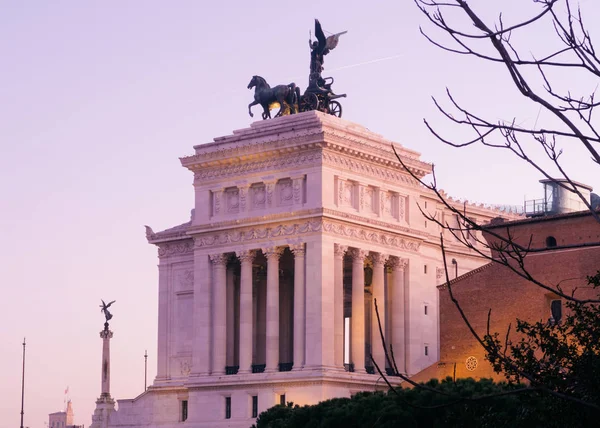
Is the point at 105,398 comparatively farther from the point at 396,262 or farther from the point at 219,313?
the point at 396,262

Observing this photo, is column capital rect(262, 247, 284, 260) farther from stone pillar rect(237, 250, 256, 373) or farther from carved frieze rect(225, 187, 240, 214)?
carved frieze rect(225, 187, 240, 214)

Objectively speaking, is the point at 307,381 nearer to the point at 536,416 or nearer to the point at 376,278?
the point at 376,278

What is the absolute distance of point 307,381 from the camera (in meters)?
74.4

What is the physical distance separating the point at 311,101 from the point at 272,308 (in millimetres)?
13247

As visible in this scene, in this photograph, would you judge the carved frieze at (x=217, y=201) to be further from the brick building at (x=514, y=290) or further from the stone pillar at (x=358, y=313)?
the brick building at (x=514, y=290)

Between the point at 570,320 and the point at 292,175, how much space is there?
181 feet

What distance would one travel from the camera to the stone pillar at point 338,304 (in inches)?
2990

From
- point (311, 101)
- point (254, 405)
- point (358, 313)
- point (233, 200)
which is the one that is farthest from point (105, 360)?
point (311, 101)

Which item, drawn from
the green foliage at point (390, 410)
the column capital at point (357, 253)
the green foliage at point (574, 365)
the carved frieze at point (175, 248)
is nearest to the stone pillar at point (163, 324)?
the carved frieze at point (175, 248)

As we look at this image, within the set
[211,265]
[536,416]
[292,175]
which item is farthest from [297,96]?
[536,416]

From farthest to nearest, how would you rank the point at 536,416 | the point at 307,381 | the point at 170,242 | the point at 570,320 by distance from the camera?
the point at 170,242 → the point at 307,381 → the point at 536,416 → the point at 570,320

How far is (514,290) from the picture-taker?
70.9 m

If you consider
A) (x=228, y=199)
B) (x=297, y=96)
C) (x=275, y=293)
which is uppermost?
(x=297, y=96)

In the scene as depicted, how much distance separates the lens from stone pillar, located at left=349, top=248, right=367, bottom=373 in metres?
77.2
